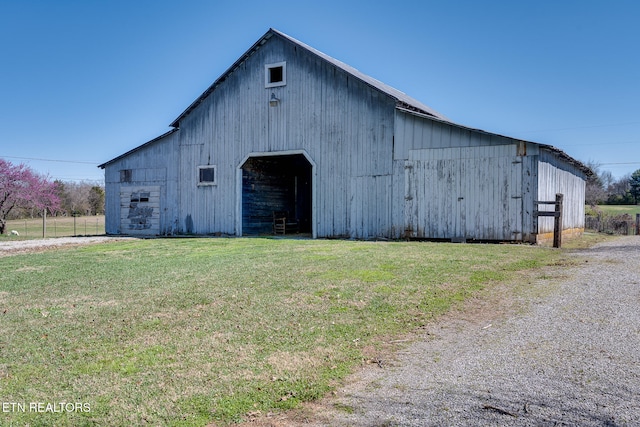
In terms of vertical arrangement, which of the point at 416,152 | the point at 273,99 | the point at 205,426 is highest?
the point at 273,99

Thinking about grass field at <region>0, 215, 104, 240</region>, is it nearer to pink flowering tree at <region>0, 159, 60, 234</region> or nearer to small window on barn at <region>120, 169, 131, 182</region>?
pink flowering tree at <region>0, 159, 60, 234</region>

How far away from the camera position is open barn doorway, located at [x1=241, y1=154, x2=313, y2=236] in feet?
69.7

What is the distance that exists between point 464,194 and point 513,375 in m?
12.5

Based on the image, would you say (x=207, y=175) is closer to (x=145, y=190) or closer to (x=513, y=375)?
(x=145, y=190)

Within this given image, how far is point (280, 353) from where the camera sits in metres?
4.70

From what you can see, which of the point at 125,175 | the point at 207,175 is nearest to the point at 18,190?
the point at 125,175

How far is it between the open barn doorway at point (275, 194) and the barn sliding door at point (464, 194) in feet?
20.4

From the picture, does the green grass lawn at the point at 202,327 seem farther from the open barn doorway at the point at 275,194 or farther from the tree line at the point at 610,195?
the tree line at the point at 610,195

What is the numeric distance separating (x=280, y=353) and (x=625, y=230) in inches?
959

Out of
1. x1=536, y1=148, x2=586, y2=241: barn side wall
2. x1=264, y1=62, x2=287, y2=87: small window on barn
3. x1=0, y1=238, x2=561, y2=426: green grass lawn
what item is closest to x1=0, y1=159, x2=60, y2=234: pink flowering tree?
x1=264, y1=62, x2=287, y2=87: small window on barn

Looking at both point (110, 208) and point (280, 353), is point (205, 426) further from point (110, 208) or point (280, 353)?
point (110, 208)

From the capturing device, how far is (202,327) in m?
5.61

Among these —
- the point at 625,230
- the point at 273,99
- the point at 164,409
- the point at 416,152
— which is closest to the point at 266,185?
the point at 273,99

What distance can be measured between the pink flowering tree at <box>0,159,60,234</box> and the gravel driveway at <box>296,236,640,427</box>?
29.0 metres
